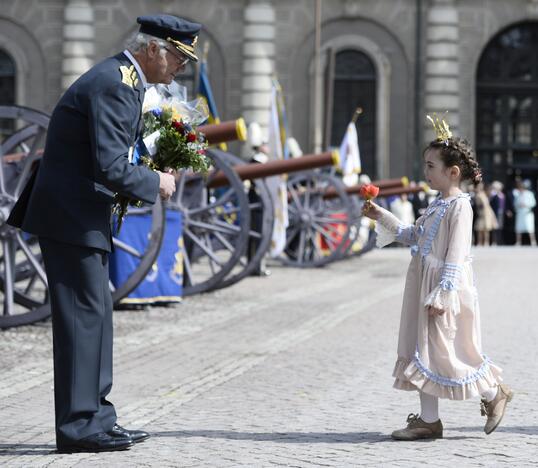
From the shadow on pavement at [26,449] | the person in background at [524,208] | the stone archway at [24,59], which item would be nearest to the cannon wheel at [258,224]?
the shadow on pavement at [26,449]

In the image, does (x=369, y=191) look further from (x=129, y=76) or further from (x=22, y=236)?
(x=22, y=236)

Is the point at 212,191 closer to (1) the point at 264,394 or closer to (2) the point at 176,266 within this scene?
(2) the point at 176,266

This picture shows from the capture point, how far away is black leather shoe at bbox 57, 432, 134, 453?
248 inches

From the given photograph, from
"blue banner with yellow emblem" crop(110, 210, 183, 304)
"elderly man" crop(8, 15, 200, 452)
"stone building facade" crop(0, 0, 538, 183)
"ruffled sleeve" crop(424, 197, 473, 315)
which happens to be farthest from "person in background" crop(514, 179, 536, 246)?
"elderly man" crop(8, 15, 200, 452)

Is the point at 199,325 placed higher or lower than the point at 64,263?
lower

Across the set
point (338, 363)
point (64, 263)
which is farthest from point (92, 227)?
point (338, 363)

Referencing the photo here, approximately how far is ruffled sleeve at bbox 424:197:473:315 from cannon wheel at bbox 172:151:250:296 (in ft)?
26.4

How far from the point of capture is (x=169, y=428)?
709 cm

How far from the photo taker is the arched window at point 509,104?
36.2 metres

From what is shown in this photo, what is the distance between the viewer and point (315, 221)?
22672mm

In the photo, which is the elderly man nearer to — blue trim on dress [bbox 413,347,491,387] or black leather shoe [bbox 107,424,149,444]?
black leather shoe [bbox 107,424,149,444]

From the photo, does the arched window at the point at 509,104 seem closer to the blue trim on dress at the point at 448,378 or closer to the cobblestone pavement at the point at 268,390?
the cobblestone pavement at the point at 268,390

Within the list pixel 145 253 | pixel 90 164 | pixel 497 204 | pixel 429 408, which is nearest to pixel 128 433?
pixel 90 164

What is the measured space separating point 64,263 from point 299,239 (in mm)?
16287
